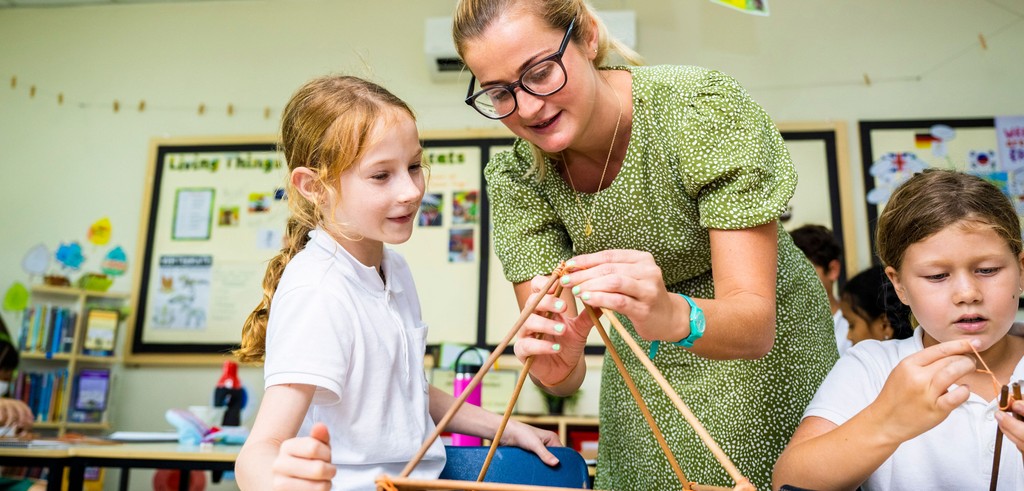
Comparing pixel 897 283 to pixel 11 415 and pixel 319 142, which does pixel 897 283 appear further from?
pixel 11 415

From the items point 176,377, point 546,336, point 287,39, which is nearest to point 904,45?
point 287,39

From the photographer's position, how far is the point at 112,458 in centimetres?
188

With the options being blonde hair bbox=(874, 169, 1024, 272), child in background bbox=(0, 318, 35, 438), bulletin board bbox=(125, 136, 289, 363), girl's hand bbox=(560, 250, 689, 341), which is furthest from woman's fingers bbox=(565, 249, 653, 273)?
bulletin board bbox=(125, 136, 289, 363)

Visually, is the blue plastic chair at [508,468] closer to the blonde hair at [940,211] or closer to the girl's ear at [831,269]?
the blonde hair at [940,211]

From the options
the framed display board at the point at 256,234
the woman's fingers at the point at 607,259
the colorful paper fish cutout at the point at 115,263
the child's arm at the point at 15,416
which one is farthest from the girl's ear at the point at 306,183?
the colorful paper fish cutout at the point at 115,263

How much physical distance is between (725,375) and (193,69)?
3569 mm

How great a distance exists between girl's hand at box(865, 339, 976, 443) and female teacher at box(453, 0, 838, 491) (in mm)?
183

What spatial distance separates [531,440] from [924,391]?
553mm

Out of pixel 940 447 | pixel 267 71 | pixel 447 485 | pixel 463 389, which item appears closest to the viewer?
pixel 447 485

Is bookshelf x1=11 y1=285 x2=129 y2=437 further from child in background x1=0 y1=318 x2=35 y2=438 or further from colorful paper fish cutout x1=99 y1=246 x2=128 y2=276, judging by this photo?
child in background x1=0 y1=318 x2=35 y2=438

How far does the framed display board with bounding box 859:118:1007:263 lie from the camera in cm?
342

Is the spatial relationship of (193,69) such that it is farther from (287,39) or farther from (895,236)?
(895,236)

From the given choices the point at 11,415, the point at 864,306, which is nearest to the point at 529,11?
the point at 864,306

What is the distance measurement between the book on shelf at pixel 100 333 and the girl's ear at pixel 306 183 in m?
2.87
